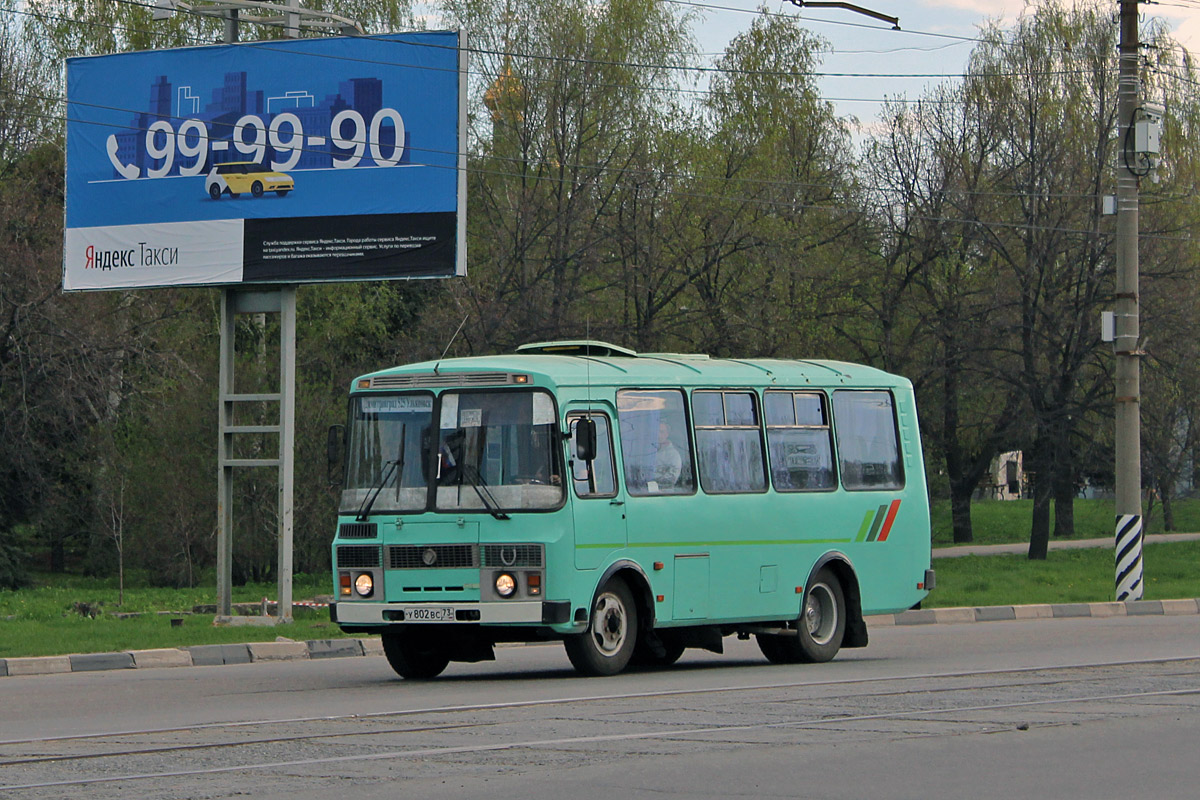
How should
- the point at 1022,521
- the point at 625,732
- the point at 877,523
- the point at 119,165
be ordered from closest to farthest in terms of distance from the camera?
the point at 625,732 < the point at 877,523 < the point at 119,165 < the point at 1022,521

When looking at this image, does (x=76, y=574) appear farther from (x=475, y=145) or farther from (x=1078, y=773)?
(x=1078, y=773)

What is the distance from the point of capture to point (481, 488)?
1436 centimetres

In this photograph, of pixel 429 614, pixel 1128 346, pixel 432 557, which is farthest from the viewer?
pixel 1128 346

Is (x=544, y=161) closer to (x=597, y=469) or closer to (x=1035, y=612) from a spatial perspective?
(x=1035, y=612)

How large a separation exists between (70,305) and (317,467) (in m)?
6.26

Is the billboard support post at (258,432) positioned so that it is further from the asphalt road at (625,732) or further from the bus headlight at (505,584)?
the bus headlight at (505,584)

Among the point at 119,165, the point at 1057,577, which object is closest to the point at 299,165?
the point at 119,165

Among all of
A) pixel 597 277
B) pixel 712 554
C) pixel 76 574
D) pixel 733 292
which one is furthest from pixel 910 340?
pixel 712 554

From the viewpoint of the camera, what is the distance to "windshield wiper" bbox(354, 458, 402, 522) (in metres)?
14.7

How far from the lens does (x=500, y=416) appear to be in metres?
14.5

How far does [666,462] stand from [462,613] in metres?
2.59

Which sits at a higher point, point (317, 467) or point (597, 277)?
point (597, 277)

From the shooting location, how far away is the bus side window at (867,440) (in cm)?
1748

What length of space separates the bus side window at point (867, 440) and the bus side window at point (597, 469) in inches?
134
